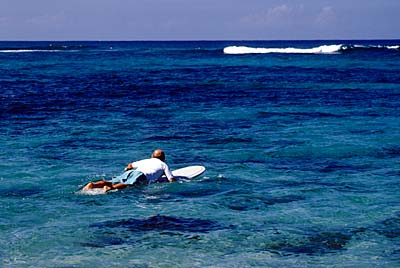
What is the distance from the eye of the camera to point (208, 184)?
48.8ft

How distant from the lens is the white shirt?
14.5 meters

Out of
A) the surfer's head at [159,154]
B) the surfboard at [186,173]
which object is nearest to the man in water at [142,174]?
the surfer's head at [159,154]

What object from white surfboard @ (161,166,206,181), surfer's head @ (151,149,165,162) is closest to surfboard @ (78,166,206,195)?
white surfboard @ (161,166,206,181)

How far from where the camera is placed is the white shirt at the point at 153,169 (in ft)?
47.7

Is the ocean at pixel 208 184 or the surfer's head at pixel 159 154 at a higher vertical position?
the surfer's head at pixel 159 154

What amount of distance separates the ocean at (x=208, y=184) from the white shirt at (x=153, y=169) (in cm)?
26

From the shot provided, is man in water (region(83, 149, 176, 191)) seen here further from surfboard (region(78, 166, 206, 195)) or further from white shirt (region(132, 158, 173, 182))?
surfboard (region(78, 166, 206, 195))

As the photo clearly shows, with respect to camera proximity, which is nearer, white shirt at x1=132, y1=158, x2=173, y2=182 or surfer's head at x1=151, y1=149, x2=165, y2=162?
white shirt at x1=132, y1=158, x2=173, y2=182

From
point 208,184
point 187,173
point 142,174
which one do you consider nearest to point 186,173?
point 187,173

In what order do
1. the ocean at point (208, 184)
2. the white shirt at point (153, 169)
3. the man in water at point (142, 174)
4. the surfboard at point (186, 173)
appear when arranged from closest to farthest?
the ocean at point (208, 184)
the man in water at point (142, 174)
the white shirt at point (153, 169)
the surfboard at point (186, 173)

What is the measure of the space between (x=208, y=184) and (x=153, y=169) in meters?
1.29

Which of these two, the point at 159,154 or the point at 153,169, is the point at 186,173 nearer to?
the point at 159,154

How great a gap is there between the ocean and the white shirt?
A: 10.4 inches

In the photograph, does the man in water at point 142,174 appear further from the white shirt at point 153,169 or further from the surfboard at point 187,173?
the surfboard at point 187,173
